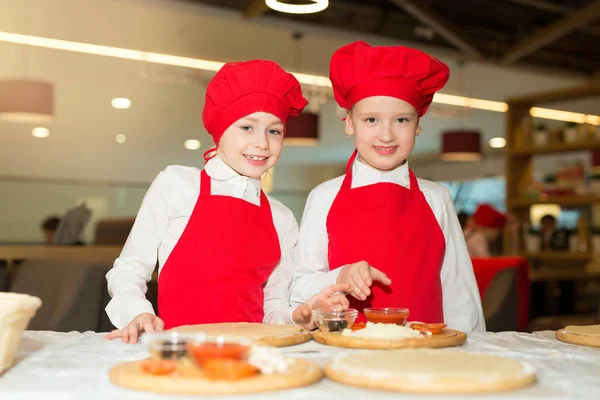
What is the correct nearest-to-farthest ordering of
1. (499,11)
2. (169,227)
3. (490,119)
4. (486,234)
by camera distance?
(169,227)
(486,234)
(499,11)
(490,119)

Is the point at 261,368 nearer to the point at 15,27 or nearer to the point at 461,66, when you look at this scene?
the point at 15,27

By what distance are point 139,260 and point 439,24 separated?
512 centimetres

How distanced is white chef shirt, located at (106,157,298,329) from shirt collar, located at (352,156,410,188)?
0.65 ft

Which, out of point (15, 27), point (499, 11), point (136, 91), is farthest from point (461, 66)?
point (15, 27)

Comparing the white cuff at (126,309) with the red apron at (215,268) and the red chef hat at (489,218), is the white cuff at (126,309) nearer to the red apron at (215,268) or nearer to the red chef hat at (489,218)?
the red apron at (215,268)

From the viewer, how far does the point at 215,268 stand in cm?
160

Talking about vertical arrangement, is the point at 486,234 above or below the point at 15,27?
below

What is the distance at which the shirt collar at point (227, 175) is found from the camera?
5.66ft

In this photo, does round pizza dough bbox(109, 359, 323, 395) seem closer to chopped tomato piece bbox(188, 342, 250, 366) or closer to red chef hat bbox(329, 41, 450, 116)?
chopped tomato piece bbox(188, 342, 250, 366)

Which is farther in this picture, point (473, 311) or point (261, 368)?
point (473, 311)

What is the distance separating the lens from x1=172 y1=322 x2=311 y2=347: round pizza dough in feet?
3.86

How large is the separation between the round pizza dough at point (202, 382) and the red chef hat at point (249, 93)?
885 mm

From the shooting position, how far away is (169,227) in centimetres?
167

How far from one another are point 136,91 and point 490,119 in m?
5.42
